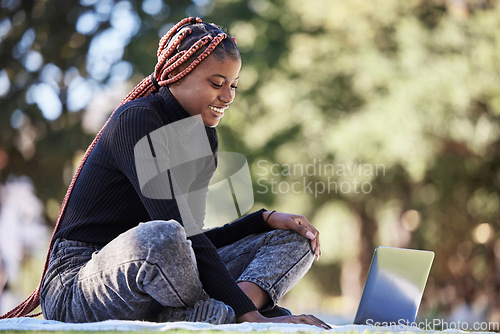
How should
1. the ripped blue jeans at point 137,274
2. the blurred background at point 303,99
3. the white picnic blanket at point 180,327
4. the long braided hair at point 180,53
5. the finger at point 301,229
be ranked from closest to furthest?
the white picnic blanket at point 180,327
the ripped blue jeans at point 137,274
the long braided hair at point 180,53
the finger at point 301,229
the blurred background at point 303,99

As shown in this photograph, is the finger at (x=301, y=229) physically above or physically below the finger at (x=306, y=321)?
above

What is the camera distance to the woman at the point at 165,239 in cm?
228

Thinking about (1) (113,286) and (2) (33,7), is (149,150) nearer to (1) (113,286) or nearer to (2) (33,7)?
(1) (113,286)

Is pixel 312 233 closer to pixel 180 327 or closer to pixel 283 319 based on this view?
pixel 283 319

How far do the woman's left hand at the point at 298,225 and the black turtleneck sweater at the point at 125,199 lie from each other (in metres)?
0.57

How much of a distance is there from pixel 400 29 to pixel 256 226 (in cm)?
824

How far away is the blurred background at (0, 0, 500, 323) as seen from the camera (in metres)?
9.84

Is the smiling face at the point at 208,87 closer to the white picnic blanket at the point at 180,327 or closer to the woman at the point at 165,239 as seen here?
the woman at the point at 165,239

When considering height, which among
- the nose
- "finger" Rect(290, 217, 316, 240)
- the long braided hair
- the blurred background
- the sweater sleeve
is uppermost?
the long braided hair

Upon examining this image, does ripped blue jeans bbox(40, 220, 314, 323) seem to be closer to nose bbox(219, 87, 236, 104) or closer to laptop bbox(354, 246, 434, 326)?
laptop bbox(354, 246, 434, 326)

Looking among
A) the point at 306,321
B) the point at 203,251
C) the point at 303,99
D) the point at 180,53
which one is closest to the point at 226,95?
the point at 180,53

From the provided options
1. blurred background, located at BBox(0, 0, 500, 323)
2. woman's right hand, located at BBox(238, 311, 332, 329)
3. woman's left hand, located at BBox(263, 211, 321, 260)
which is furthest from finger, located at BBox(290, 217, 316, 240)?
blurred background, located at BBox(0, 0, 500, 323)

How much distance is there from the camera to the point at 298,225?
2846 mm

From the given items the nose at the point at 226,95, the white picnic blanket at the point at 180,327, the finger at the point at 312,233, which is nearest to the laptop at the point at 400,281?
the finger at the point at 312,233
